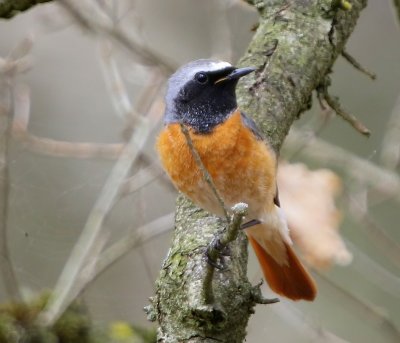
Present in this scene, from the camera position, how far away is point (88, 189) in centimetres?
661

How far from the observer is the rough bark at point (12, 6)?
3.54 m

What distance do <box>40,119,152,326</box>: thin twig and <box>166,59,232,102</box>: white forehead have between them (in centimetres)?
61

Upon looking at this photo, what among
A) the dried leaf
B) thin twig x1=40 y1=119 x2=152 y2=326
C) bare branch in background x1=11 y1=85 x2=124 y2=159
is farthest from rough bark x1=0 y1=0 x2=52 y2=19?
the dried leaf

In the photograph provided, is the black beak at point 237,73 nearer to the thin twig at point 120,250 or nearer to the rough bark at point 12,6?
the rough bark at point 12,6

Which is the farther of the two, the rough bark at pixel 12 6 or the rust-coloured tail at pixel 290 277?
the rust-coloured tail at pixel 290 277

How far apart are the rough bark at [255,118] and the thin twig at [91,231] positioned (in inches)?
20.0

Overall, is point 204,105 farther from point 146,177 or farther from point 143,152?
point 143,152

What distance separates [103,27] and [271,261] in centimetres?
184

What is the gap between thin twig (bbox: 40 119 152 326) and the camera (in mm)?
3896

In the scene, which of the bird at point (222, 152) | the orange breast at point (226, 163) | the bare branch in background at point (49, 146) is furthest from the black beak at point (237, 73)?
the bare branch in background at point (49, 146)

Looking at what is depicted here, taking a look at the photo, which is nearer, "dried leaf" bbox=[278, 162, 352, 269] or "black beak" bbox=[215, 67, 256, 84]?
"black beak" bbox=[215, 67, 256, 84]

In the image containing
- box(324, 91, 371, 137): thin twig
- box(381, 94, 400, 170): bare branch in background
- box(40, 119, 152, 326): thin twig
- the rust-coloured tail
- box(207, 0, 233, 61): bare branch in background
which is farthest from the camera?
box(207, 0, 233, 61): bare branch in background

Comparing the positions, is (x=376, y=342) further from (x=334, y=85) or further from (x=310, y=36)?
(x=310, y=36)

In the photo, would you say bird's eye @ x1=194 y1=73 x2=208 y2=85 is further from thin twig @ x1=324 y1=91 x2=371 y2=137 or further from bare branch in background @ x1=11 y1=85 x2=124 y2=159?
bare branch in background @ x1=11 y1=85 x2=124 y2=159
